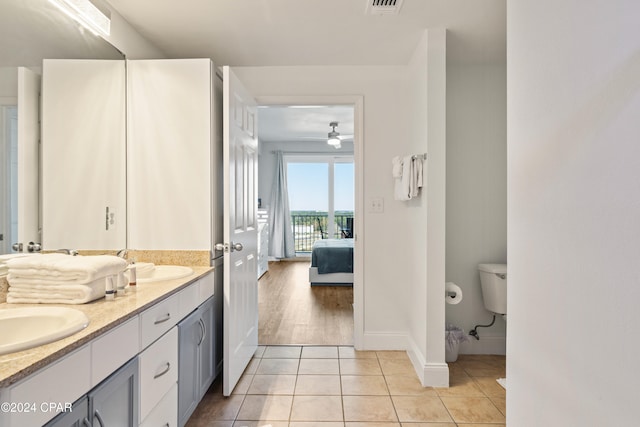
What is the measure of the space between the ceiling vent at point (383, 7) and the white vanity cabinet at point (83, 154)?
1552 mm

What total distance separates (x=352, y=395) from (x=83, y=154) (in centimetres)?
210

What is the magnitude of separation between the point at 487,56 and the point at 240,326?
9.03ft

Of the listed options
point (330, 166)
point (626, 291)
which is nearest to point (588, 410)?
point (626, 291)

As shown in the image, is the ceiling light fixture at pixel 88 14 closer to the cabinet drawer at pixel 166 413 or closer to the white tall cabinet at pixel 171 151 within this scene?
the white tall cabinet at pixel 171 151

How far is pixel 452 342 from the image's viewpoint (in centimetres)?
267

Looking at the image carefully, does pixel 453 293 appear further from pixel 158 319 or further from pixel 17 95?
pixel 17 95

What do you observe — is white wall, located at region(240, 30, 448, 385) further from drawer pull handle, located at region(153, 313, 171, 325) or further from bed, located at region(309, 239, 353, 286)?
bed, located at region(309, 239, 353, 286)

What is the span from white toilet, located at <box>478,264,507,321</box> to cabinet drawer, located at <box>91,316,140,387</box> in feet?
8.04

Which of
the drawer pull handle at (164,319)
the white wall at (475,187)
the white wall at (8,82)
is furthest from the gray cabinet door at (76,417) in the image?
the white wall at (475,187)

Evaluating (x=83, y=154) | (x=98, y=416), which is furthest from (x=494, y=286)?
(x=83, y=154)

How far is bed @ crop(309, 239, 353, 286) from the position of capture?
17.6ft

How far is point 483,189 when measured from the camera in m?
2.93

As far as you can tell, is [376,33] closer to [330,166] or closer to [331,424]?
[331,424]

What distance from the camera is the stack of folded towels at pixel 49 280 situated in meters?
1.36
